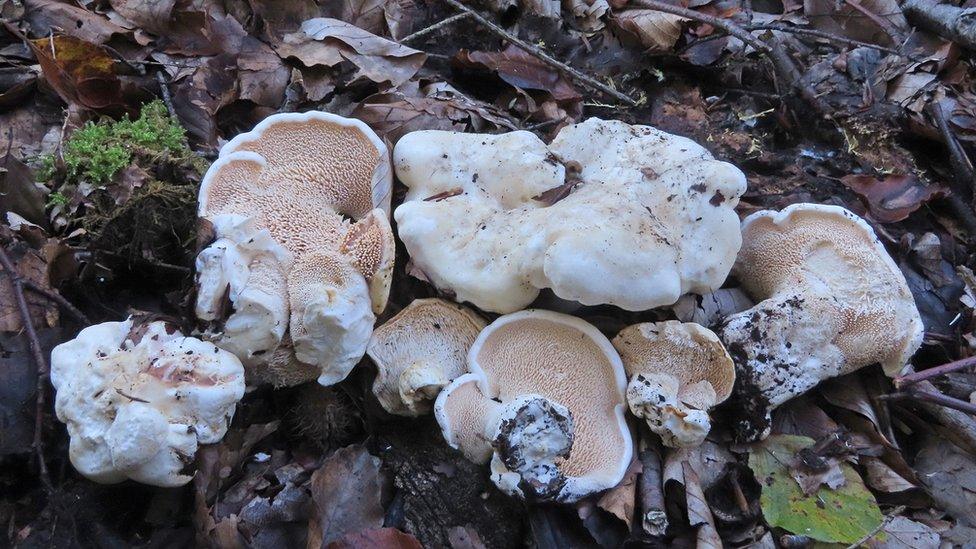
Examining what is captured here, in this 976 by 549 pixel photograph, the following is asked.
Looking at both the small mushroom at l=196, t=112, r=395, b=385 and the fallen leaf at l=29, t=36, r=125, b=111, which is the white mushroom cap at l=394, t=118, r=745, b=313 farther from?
the fallen leaf at l=29, t=36, r=125, b=111

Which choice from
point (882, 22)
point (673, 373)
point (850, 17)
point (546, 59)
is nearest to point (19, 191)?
point (546, 59)

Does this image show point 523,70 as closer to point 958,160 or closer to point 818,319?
point 818,319

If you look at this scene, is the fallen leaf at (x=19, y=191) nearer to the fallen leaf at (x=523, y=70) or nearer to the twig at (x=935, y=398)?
the fallen leaf at (x=523, y=70)

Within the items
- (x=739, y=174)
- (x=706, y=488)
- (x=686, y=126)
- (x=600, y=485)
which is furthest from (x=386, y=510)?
(x=686, y=126)

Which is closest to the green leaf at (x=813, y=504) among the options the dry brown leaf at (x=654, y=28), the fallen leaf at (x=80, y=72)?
the dry brown leaf at (x=654, y=28)

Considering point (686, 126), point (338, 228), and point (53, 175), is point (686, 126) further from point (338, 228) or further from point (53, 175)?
point (53, 175)

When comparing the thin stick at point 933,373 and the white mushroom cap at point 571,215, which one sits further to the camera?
the thin stick at point 933,373
